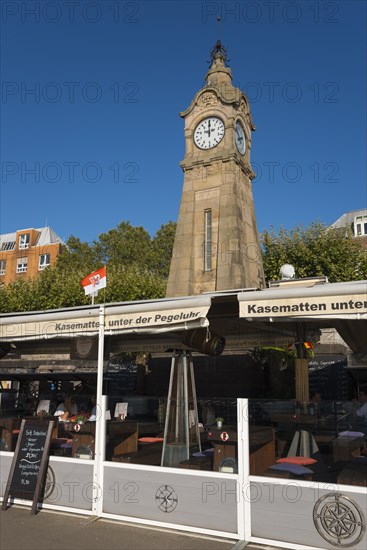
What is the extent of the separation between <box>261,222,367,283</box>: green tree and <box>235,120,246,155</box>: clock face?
262 inches

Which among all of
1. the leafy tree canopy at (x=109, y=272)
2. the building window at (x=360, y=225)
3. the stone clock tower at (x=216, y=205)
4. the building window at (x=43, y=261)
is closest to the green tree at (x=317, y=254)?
the stone clock tower at (x=216, y=205)

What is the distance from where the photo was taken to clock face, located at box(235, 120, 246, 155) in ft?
83.8

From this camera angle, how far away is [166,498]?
6.48m

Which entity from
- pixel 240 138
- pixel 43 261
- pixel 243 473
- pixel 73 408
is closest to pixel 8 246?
pixel 43 261

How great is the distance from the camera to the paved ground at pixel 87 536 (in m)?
5.73

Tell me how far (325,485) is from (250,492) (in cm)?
96

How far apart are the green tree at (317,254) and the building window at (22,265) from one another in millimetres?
43417

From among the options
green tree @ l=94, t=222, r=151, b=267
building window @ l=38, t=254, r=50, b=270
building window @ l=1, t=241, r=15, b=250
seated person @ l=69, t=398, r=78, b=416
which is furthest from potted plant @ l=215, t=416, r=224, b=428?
building window @ l=1, t=241, r=15, b=250

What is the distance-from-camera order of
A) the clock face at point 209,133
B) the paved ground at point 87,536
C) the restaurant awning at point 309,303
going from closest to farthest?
the restaurant awning at point 309,303
the paved ground at point 87,536
the clock face at point 209,133

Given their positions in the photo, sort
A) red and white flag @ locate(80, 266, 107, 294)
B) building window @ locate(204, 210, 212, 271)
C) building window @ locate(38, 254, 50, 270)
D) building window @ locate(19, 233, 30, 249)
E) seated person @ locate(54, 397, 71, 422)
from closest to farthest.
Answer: red and white flag @ locate(80, 266, 107, 294) → seated person @ locate(54, 397, 71, 422) → building window @ locate(204, 210, 212, 271) → building window @ locate(38, 254, 50, 270) → building window @ locate(19, 233, 30, 249)

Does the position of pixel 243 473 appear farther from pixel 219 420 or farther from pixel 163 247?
pixel 163 247

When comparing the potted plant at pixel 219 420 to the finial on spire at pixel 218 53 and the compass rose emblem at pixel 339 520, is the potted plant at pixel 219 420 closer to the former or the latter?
the compass rose emblem at pixel 339 520

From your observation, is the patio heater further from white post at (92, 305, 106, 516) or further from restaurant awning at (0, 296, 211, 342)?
restaurant awning at (0, 296, 211, 342)

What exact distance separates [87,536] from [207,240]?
1914cm
